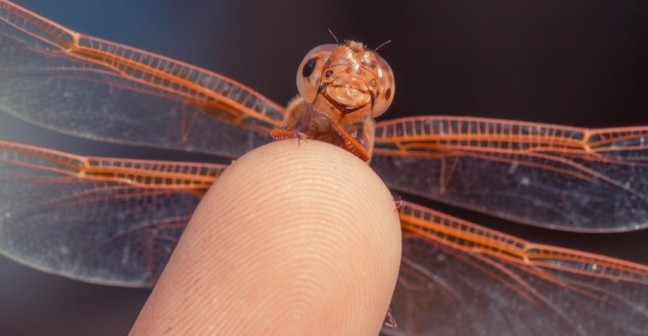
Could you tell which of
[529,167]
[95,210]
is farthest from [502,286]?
[95,210]

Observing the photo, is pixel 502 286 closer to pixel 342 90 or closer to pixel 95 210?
pixel 342 90

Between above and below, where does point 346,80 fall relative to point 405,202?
above

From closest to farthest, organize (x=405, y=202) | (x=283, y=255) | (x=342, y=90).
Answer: (x=283, y=255) < (x=342, y=90) < (x=405, y=202)

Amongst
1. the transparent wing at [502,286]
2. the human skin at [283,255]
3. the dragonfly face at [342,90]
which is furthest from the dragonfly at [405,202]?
the human skin at [283,255]

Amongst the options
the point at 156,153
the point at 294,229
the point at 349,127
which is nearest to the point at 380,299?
the point at 294,229

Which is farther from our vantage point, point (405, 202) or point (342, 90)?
point (405, 202)

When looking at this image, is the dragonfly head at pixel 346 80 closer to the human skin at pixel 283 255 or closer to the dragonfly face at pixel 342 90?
the dragonfly face at pixel 342 90

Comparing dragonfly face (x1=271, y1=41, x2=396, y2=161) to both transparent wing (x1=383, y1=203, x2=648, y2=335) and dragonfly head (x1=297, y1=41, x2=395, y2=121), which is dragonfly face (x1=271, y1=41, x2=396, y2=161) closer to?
dragonfly head (x1=297, y1=41, x2=395, y2=121)

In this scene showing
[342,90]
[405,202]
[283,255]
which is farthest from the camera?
[405,202]
